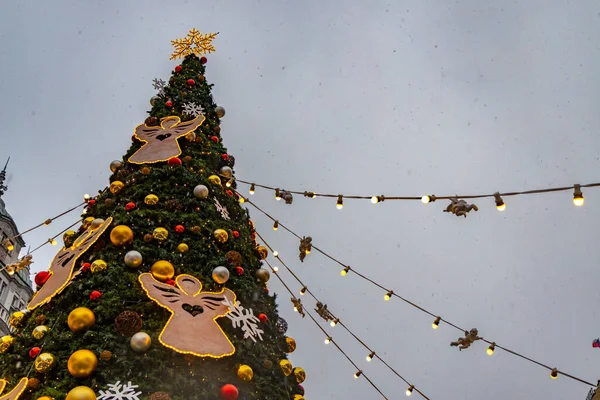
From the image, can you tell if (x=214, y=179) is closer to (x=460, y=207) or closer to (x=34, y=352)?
(x=34, y=352)

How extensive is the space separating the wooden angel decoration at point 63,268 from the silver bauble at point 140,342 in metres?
1.14

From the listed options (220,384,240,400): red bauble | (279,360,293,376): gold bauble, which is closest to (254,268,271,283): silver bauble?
(279,360,293,376): gold bauble

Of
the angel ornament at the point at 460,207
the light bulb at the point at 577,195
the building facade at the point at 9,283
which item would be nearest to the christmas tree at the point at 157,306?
the angel ornament at the point at 460,207

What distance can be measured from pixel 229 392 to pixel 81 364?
109 cm

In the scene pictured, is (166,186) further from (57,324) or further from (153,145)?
(57,324)

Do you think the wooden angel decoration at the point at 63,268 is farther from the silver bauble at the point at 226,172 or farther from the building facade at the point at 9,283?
the building facade at the point at 9,283

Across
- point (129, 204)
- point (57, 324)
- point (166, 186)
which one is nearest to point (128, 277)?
point (57, 324)

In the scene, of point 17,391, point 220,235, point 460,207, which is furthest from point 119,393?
point 460,207

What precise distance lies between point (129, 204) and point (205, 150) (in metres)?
1.55

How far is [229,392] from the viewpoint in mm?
3324

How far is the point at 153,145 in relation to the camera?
18.2 ft

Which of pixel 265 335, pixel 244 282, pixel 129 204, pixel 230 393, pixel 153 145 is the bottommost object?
pixel 230 393

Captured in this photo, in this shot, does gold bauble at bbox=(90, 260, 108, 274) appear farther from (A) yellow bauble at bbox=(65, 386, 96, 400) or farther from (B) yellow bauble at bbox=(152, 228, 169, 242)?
(A) yellow bauble at bbox=(65, 386, 96, 400)

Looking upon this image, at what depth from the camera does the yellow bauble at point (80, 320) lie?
3.51 metres
